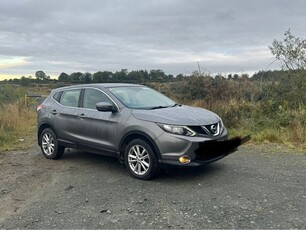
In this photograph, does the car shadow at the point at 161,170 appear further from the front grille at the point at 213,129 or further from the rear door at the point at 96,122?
the front grille at the point at 213,129

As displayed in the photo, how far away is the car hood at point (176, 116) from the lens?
527 centimetres

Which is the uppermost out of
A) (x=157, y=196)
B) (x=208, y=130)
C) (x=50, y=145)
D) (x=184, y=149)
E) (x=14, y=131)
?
(x=208, y=130)

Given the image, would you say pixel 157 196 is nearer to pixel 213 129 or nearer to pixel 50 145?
pixel 213 129

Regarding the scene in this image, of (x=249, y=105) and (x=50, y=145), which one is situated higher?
(x=249, y=105)

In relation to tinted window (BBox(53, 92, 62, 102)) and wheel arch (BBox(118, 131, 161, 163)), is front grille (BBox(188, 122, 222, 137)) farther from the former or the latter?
tinted window (BBox(53, 92, 62, 102))

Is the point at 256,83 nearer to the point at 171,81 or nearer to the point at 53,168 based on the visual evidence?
the point at 171,81

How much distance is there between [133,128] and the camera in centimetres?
553

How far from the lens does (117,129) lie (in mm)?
5797

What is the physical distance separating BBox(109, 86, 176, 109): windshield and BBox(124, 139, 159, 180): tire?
76cm

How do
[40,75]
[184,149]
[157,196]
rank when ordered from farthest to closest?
[40,75] < [184,149] < [157,196]

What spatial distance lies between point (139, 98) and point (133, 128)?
101 centimetres

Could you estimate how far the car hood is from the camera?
5.27 meters

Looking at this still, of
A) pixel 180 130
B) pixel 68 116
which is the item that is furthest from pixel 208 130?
pixel 68 116

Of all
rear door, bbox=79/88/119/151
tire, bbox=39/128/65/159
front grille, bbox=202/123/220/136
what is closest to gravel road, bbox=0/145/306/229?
tire, bbox=39/128/65/159
